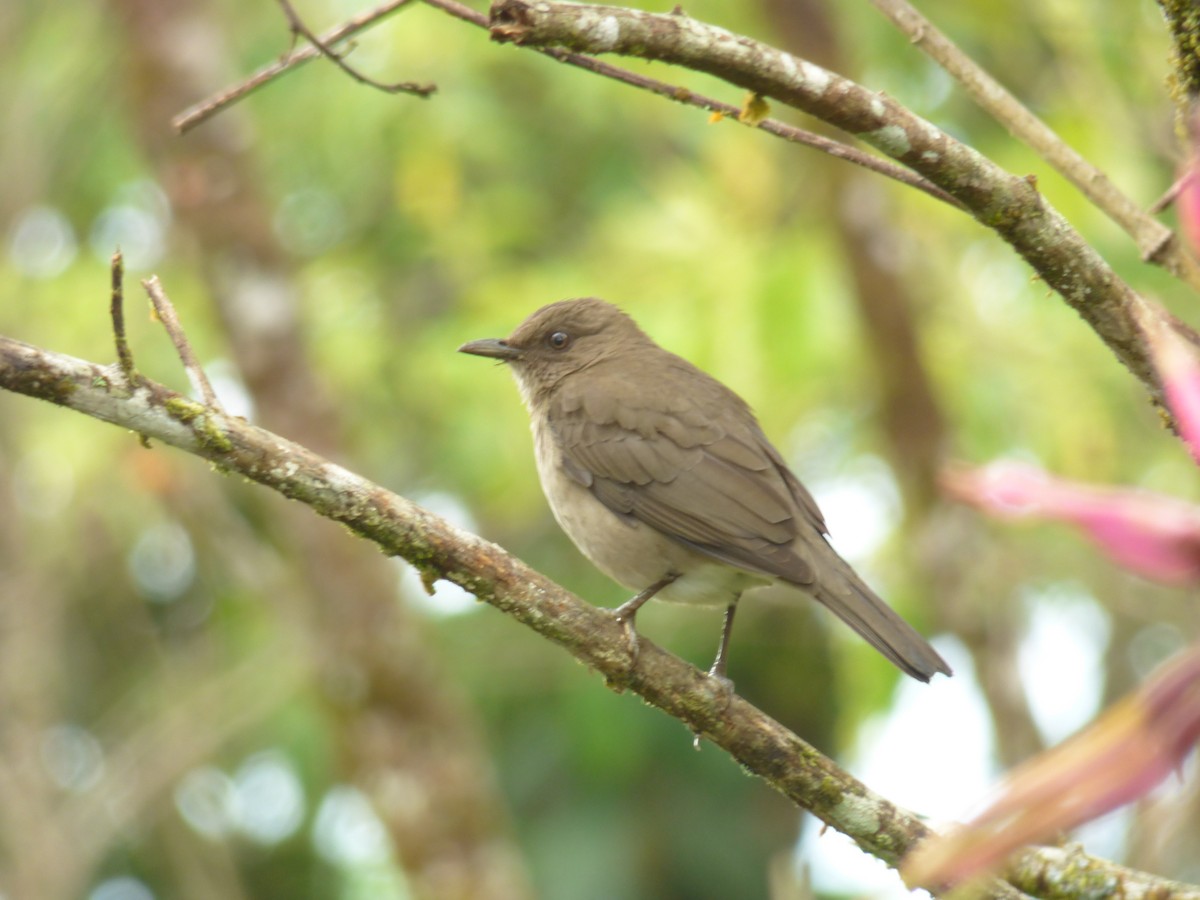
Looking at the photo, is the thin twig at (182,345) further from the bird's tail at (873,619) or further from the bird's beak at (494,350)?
the bird's beak at (494,350)

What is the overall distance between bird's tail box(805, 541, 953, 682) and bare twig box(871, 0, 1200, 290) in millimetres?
1607

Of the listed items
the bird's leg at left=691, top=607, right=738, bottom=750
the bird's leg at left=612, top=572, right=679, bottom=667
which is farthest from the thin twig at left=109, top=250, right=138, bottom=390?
the bird's leg at left=691, top=607, right=738, bottom=750

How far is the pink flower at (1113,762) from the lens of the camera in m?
0.71

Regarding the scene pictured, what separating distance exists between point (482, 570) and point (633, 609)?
1.01 meters

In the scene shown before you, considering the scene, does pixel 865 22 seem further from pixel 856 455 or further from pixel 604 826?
pixel 604 826

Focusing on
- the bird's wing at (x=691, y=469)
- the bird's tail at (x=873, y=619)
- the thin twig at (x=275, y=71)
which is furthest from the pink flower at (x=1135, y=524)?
the bird's wing at (x=691, y=469)

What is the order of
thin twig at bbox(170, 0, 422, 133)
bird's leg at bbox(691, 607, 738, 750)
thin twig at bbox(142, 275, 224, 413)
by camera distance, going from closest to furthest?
thin twig at bbox(142, 275, 224, 413), thin twig at bbox(170, 0, 422, 133), bird's leg at bbox(691, 607, 738, 750)

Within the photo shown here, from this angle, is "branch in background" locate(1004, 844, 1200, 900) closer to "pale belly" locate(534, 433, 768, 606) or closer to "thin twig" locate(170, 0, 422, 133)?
"pale belly" locate(534, 433, 768, 606)

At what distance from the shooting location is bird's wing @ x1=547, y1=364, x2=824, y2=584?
4.57 m

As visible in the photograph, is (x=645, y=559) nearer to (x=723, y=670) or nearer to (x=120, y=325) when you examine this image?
(x=723, y=670)

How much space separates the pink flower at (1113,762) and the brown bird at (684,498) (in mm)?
3452

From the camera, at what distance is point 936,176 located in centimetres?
271

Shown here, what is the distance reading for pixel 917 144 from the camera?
8.77 ft

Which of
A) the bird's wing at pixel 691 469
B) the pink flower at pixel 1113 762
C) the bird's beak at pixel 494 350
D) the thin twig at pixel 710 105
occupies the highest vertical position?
the thin twig at pixel 710 105
